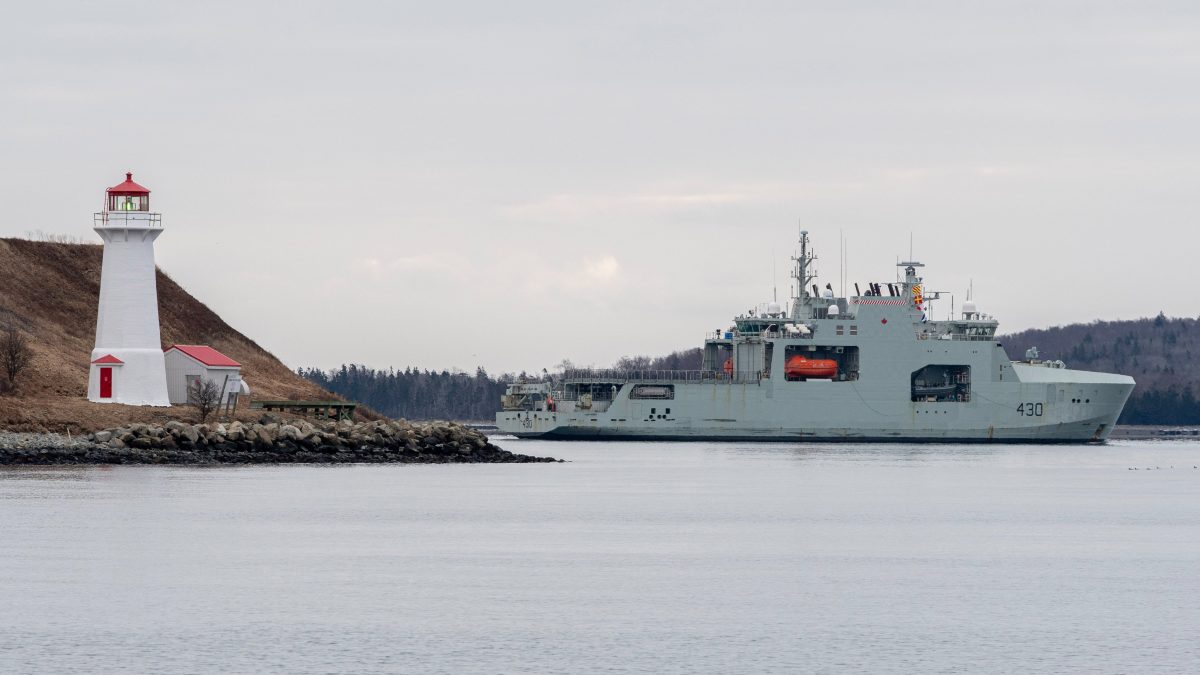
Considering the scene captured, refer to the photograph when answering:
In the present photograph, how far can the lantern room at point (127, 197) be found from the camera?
4372cm

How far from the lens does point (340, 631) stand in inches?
671

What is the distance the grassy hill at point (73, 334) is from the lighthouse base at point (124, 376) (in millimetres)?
458

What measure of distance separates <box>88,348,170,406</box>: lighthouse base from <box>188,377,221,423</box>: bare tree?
1.41 meters

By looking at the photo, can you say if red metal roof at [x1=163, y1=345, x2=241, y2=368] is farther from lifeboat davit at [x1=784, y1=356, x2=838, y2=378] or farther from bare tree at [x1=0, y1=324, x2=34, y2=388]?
lifeboat davit at [x1=784, y1=356, x2=838, y2=378]

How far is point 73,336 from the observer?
2217 inches

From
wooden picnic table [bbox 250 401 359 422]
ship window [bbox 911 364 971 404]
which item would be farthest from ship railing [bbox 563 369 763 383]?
wooden picnic table [bbox 250 401 359 422]

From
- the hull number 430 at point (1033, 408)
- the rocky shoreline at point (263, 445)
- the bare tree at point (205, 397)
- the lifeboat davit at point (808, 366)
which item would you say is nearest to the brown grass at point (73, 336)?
the bare tree at point (205, 397)

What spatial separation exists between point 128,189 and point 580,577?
26.2 m

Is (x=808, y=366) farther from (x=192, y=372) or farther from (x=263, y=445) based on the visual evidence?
(x=263, y=445)

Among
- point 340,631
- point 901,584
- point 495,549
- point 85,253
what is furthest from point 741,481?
point 85,253

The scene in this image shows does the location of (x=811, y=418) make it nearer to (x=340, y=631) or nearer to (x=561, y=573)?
(x=561, y=573)

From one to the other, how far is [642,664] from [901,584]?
6217 mm

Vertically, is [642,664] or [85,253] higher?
[85,253]

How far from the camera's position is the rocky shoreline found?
40000 mm
